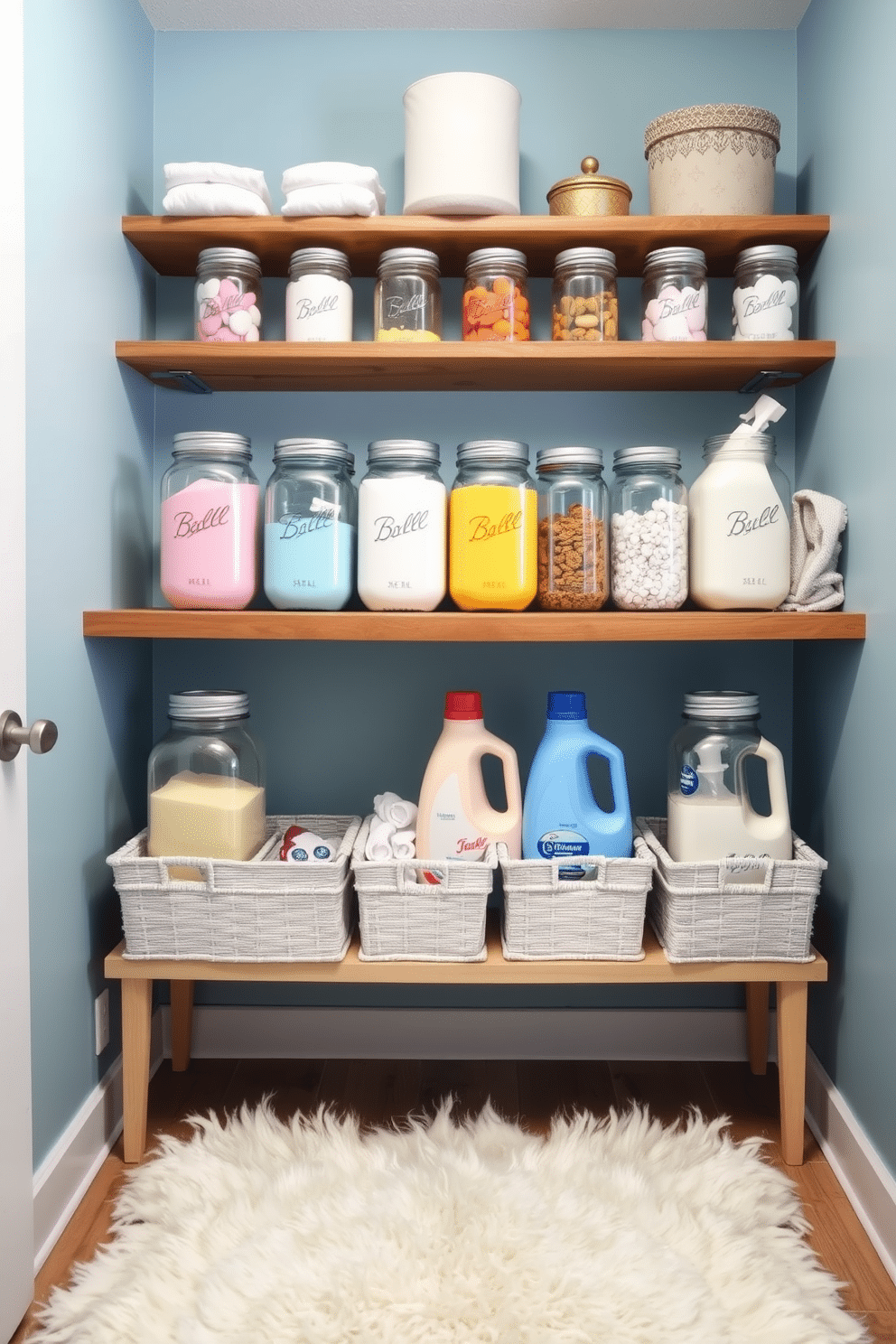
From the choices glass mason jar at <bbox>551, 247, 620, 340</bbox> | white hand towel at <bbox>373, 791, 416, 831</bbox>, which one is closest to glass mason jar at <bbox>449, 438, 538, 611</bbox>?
glass mason jar at <bbox>551, 247, 620, 340</bbox>

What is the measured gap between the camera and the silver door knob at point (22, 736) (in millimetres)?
1126

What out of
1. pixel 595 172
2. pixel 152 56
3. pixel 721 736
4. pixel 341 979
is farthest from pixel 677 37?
pixel 341 979

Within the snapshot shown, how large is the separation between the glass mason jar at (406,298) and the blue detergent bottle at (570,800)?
641mm

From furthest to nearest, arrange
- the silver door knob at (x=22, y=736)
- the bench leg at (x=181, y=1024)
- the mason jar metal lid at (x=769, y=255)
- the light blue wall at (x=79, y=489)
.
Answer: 1. the bench leg at (x=181, y=1024)
2. the mason jar metal lid at (x=769, y=255)
3. the light blue wall at (x=79, y=489)
4. the silver door knob at (x=22, y=736)

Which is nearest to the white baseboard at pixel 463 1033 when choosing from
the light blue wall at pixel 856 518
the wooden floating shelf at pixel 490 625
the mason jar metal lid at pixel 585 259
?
the light blue wall at pixel 856 518

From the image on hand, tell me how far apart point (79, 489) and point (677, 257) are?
1014 mm

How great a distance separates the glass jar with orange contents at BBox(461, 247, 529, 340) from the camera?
162 cm

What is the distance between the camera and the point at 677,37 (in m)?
1.80

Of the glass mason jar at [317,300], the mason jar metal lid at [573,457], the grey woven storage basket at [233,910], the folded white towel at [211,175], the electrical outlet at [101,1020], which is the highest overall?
the folded white towel at [211,175]

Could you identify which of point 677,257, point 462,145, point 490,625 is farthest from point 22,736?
point 677,257

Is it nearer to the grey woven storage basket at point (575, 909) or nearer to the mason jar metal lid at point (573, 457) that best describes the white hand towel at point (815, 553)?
the mason jar metal lid at point (573, 457)

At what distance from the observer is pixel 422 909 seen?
1.53 metres

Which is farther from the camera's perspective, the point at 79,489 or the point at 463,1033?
the point at 463,1033

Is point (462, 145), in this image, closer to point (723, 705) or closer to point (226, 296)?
point (226, 296)
